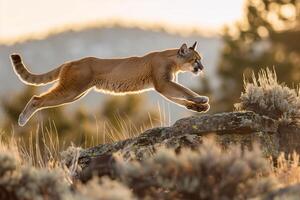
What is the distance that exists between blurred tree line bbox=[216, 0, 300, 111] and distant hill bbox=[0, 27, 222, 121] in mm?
71079

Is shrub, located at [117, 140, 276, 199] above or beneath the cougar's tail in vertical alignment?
beneath

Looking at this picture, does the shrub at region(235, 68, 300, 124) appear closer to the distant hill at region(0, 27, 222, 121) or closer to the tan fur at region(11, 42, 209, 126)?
the tan fur at region(11, 42, 209, 126)

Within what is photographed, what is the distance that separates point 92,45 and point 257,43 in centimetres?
8611

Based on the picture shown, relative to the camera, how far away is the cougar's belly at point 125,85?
1428 cm

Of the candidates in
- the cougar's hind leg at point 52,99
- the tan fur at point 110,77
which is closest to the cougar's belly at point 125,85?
the tan fur at point 110,77

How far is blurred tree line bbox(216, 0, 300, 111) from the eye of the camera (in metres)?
36.2

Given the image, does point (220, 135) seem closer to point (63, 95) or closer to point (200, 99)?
point (200, 99)

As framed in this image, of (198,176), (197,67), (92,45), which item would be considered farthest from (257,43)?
(92,45)

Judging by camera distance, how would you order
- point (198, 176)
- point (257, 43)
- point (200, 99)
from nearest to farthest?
point (198, 176) → point (200, 99) → point (257, 43)

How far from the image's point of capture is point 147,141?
36.2ft

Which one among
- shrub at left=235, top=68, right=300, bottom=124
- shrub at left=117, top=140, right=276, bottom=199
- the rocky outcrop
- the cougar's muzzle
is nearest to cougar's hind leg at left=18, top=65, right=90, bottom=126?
the cougar's muzzle

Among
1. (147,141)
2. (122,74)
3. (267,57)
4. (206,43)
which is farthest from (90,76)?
(206,43)

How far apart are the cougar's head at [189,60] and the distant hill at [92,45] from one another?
3728 inches

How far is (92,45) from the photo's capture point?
123 meters
